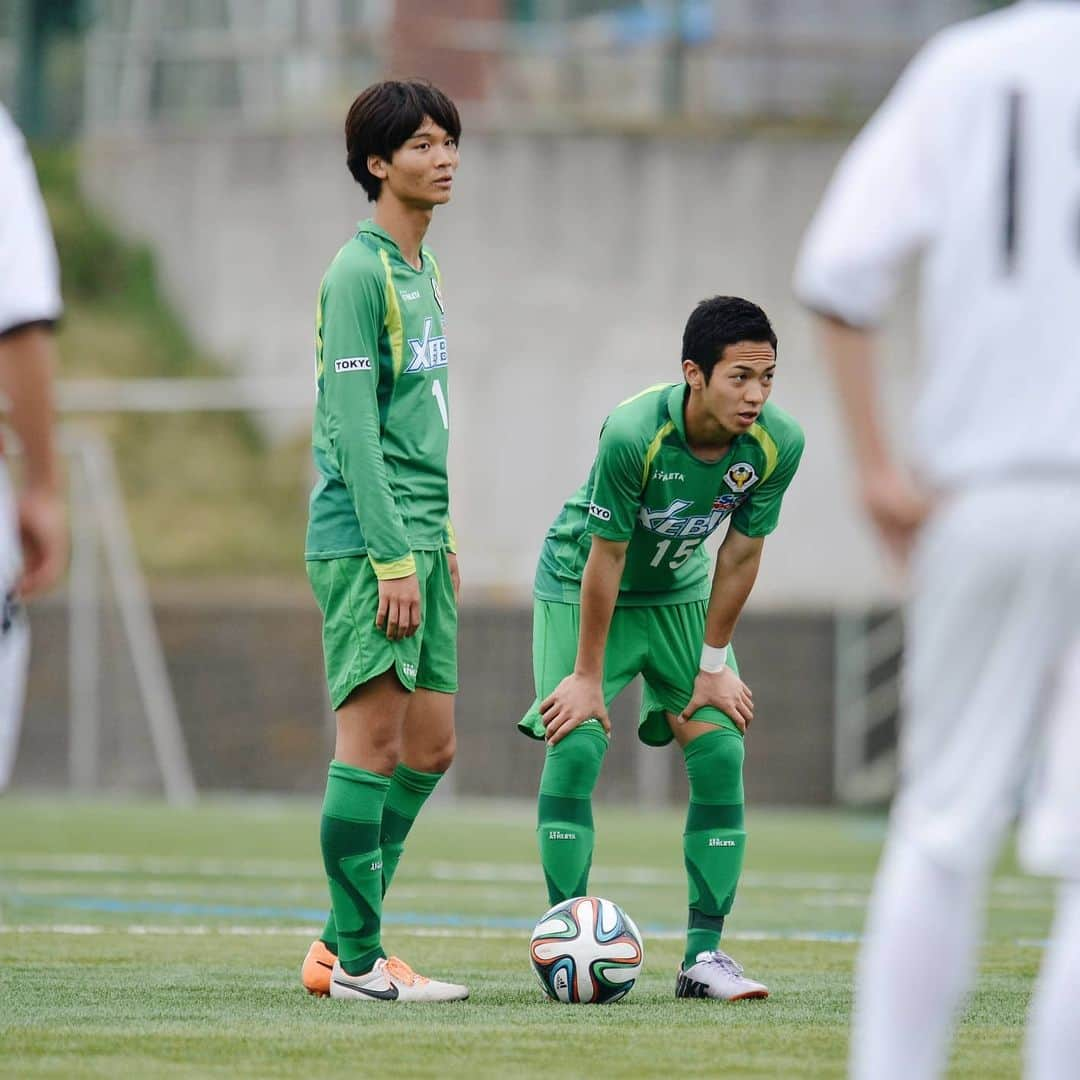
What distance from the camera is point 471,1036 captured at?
16.8ft

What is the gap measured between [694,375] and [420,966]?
1960 millimetres

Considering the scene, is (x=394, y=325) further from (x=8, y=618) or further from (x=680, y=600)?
(x=8, y=618)

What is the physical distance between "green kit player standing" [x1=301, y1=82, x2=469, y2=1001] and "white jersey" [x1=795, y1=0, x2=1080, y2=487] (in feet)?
7.66

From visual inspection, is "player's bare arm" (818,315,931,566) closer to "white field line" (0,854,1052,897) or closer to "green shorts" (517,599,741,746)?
"green shorts" (517,599,741,746)

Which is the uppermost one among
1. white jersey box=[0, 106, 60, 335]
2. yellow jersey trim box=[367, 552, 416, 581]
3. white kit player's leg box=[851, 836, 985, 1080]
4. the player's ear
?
white jersey box=[0, 106, 60, 335]

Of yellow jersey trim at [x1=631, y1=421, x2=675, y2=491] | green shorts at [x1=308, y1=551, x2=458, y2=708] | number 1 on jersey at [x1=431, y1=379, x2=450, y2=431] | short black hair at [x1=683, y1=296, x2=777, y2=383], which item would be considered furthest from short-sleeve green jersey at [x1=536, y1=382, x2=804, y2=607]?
green shorts at [x1=308, y1=551, x2=458, y2=708]

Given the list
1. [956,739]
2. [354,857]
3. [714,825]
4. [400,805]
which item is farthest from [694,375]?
[956,739]

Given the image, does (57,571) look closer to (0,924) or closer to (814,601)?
(0,924)

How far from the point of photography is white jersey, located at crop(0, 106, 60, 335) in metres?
3.69

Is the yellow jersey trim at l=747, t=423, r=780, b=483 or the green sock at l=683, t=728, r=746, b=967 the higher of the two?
the yellow jersey trim at l=747, t=423, r=780, b=483

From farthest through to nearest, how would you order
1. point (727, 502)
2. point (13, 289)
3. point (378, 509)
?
point (727, 502)
point (378, 509)
point (13, 289)

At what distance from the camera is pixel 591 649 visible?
620 cm

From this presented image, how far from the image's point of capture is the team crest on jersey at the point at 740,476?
6219 mm

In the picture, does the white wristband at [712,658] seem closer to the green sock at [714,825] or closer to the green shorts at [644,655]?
the green shorts at [644,655]
